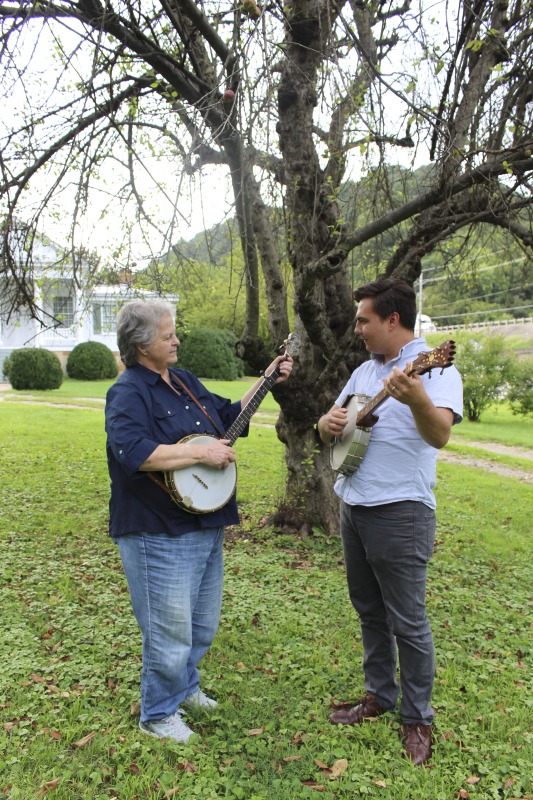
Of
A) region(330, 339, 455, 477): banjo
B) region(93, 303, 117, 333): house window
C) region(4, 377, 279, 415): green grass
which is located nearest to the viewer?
region(330, 339, 455, 477): banjo

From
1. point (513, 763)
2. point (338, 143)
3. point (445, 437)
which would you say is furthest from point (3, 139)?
point (513, 763)

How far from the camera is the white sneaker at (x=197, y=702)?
3.28m

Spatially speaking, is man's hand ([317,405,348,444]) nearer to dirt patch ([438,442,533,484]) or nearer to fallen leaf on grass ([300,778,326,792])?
fallen leaf on grass ([300,778,326,792])

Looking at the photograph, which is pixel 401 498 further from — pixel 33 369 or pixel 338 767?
pixel 33 369

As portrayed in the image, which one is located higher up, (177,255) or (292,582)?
(177,255)

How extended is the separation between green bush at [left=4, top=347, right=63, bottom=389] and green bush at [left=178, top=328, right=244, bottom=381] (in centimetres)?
622

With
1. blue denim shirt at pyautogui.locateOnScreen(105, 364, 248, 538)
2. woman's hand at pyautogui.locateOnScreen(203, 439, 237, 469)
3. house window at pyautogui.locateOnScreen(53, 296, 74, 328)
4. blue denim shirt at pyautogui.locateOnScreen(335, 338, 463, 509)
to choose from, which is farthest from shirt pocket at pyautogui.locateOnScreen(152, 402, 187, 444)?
house window at pyautogui.locateOnScreen(53, 296, 74, 328)

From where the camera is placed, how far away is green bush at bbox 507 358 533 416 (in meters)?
16.7

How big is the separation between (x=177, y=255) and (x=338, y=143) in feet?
5.88

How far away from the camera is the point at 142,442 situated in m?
2.70

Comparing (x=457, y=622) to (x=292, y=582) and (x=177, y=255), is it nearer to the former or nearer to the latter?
(x=292, y=582)

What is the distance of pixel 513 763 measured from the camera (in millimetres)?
2932

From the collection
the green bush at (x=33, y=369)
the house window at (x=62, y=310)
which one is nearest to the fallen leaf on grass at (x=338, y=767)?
the house window at (x=62, y=310)

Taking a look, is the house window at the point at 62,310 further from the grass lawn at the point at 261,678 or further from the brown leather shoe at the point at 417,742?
the brown leather shoe at the point at 417,742
